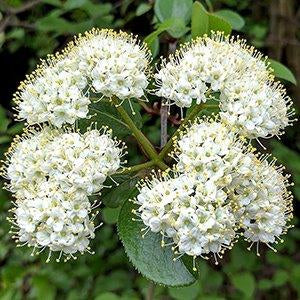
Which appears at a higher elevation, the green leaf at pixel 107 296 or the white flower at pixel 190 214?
the white flower at pixel 190 214

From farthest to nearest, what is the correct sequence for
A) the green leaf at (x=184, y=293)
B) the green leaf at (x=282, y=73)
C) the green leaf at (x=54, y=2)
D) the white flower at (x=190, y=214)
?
the green leaf at (x=54, y=2) → the green leaf at (x=184, y=293) → the green leaf at (x=282, y=73) → the white flower at (x=190, y=214)

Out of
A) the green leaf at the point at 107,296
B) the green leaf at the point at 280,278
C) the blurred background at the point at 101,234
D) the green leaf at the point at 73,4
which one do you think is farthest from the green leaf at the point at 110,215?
the green leaf at the point at 280,278

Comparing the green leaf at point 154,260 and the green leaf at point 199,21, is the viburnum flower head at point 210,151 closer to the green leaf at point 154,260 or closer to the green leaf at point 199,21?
the green leaf at point 154,260

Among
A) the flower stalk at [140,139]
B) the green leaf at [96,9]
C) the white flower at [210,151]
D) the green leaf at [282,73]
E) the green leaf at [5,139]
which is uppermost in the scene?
the white flower at [210,151]

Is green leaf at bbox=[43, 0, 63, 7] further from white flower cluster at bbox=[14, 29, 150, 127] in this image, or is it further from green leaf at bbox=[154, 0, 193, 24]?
white flower cluster at bbox=[14, 29, 150, 127]

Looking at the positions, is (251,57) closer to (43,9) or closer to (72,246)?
(72,246)

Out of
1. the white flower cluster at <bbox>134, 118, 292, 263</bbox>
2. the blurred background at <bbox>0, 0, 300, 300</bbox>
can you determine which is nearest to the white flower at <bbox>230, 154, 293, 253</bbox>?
the white flower cluster at <bbox>134, 118, 292, 263</bbox>

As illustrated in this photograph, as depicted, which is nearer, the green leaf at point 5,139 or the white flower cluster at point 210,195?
the white flower cluster at point 210,195
